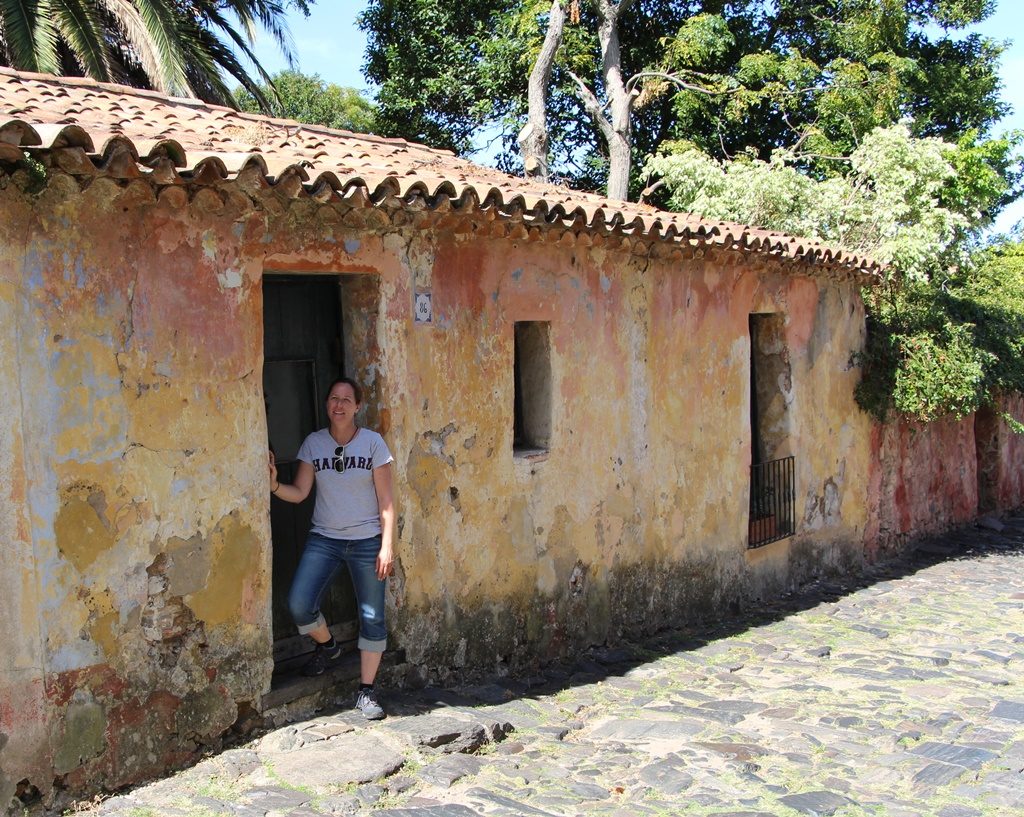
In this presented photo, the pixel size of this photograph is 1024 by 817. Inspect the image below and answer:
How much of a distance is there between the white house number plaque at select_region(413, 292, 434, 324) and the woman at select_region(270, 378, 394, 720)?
2.44 feet

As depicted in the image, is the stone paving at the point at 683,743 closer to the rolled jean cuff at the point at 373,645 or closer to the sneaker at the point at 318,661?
the sneaker at the point at 318,661

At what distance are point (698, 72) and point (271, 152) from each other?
50.2ft

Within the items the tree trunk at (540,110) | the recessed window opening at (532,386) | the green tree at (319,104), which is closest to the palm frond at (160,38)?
the tree trunk at (540,110)

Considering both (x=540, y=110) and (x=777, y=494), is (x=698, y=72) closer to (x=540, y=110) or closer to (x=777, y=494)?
(x=540, y=110)

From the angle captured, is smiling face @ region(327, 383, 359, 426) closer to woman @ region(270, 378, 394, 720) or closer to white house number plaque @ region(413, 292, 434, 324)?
woman @ region(270, 378, 394, 720)

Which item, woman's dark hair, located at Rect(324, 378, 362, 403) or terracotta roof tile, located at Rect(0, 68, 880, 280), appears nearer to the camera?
terracotta roof tile, located at Rect(0, 68, 880, 280)

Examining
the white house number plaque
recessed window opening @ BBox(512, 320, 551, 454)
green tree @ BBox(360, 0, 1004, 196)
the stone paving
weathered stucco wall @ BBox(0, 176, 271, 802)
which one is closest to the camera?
weathered stucco wall @ BBox(0, 176, 271, 802)

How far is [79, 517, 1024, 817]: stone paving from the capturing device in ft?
16.7

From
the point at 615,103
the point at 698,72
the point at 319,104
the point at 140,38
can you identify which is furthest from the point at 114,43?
the point at 319,104

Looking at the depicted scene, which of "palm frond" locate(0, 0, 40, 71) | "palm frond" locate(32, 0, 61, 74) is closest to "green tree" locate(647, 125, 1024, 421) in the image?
"palm frond" locate(32, 0, 61, 74)

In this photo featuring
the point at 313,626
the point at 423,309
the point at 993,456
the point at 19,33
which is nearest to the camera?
the point at 313,626

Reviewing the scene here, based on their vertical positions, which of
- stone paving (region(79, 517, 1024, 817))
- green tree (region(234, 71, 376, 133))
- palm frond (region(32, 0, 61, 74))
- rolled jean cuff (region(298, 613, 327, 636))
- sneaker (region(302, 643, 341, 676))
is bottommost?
stone paving (region(79, 517, 1024, 817))

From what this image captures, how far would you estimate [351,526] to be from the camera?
5.86 metres

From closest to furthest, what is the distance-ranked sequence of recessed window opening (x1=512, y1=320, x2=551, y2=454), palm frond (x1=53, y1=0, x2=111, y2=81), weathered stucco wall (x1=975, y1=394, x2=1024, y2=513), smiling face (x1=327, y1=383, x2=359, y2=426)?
1. smiling face (x1=327, y1=383, x2=359, y2=426)
2. recessed window opening (x1=512, y1=320, x2=551, y2=454)
3. palm frond (x1=53, y1=0, x2=111, y2=81)
4. weathered stucco wall (x1=975, y1=394, x2=1024, y2=513)
